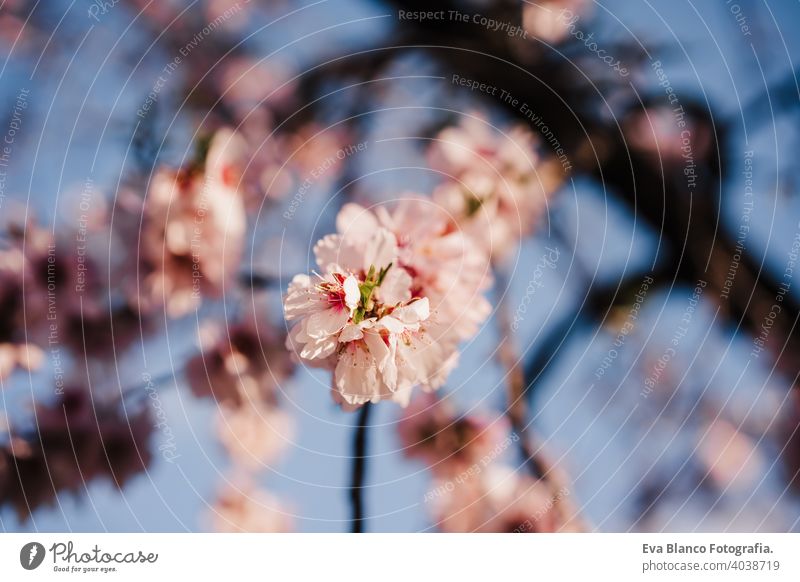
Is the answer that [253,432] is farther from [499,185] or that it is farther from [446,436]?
[499,185]

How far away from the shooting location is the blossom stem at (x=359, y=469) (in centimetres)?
49

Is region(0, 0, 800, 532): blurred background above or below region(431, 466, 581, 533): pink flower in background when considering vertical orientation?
above

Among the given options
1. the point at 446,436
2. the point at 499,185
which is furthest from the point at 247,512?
the point at 499,185

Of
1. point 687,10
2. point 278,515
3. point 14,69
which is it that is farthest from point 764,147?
point 14,69

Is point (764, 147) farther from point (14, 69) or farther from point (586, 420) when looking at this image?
point (14, 69)

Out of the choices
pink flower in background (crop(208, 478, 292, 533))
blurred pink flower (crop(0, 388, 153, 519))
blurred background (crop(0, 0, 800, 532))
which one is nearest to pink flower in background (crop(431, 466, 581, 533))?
blurred background (crop(0, 0, 800, 532))

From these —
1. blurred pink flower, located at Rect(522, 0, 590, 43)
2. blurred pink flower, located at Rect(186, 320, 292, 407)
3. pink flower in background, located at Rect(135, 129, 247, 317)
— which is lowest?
blurred pink flower, located at Rect(186, 320, 292, 407)

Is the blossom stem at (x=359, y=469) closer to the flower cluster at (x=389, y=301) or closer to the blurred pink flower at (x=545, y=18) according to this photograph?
the flower cluster at (x=389, y=301)

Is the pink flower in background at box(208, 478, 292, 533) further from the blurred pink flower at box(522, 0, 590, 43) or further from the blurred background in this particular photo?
the blurred pink flower at box(522, 0, 590, 43)

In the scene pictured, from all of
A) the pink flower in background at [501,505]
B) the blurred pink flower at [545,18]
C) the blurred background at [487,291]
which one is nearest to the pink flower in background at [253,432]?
the blurred background at [487,291]

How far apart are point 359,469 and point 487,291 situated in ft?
0.57

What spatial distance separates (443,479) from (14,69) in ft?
1.57

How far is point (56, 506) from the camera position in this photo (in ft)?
1.60

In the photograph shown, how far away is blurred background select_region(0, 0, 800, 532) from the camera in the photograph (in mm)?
489
